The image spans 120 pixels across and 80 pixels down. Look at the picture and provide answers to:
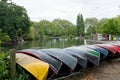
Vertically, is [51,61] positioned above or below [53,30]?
below

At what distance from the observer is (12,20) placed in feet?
180

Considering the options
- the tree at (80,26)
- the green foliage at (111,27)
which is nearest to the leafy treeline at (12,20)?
the green foliage at (111,27)

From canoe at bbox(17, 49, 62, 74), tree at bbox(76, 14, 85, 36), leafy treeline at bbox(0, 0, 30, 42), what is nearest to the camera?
canoe at bbox(17, 49, 62, 74)

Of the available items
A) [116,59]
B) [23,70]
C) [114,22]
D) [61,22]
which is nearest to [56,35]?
[61,22]

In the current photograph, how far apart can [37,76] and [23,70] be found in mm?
550

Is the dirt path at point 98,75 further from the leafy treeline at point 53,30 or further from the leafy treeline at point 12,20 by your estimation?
the leafy treeline at point 53,30

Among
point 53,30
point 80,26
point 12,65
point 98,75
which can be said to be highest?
point 80,26

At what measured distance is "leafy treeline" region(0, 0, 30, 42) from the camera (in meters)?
52.7

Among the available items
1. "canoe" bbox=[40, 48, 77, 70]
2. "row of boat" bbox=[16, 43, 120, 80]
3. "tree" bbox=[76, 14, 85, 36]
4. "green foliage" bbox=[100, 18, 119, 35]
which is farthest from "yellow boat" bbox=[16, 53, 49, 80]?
"tree" bbox=[76, 14, 85, 36]

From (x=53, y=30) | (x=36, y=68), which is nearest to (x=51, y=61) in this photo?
(x=36, y=68)

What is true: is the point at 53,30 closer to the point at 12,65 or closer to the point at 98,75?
the point at 98,75

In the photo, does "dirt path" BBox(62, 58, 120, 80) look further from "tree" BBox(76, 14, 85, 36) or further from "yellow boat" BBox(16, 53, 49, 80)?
"tree" BBox(76, 14, 85, 36)

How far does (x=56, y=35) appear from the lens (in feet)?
348

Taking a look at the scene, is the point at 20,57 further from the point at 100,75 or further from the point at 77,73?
the point at 100,75
